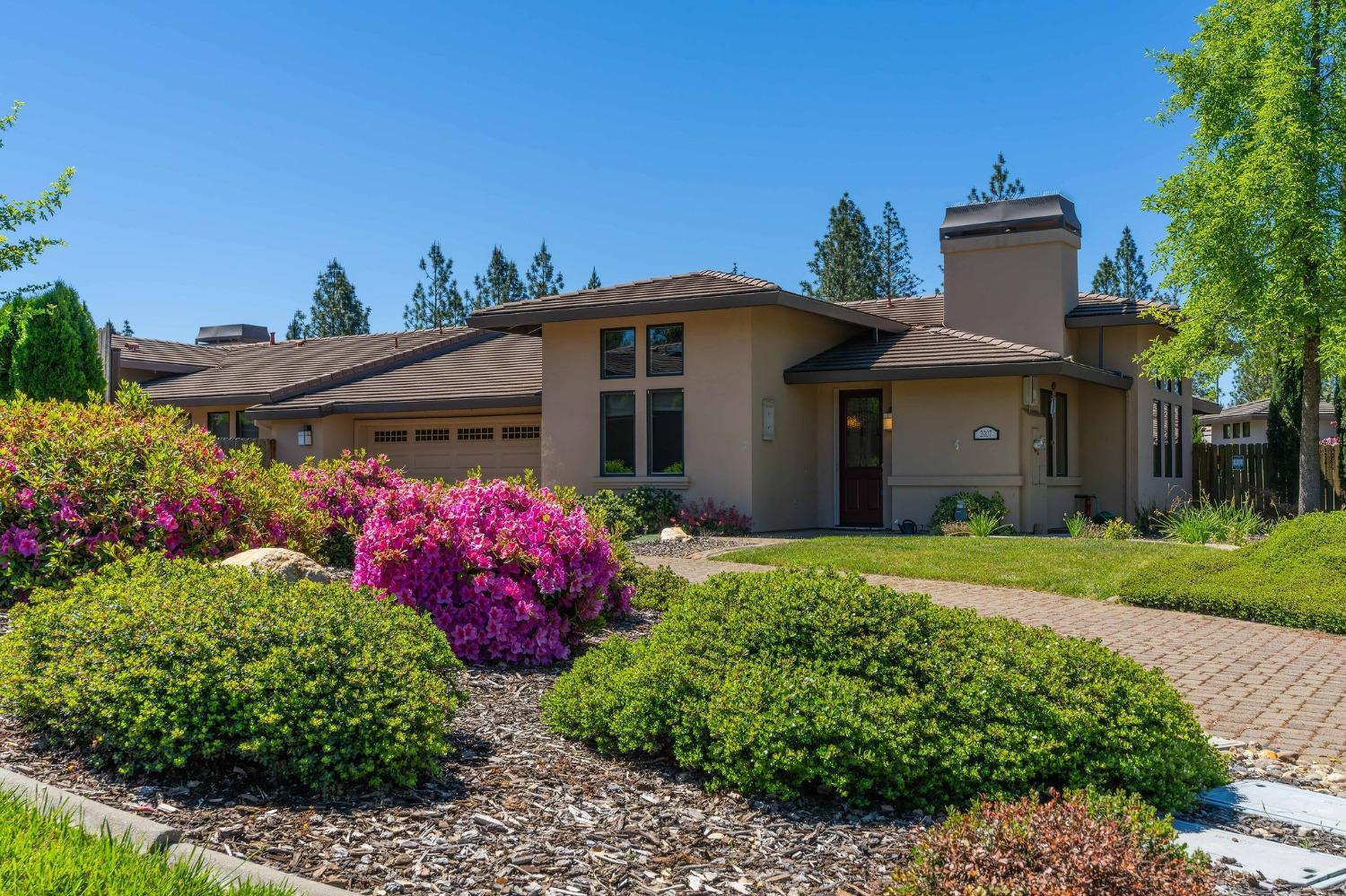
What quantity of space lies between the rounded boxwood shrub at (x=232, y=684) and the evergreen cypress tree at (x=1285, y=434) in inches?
853

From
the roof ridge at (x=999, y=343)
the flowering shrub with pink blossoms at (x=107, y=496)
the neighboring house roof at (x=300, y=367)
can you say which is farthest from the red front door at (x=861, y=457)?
the flowering shrub with pink blossoms at (x=107, y=496)

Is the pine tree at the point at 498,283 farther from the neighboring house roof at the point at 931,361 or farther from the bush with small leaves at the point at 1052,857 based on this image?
the bush with small leaves at the point at 1052,857

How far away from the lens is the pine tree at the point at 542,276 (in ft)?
170

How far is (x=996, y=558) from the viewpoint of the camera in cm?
1302

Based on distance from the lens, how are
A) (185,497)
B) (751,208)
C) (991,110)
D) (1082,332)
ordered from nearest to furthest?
(185,497)
(1082,332)
(991,110)
(751,208)

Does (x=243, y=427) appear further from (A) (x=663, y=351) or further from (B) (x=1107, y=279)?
(B) (x=1107, y=279)

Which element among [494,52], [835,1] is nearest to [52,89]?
[494,52]

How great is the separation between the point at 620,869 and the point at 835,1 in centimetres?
1566

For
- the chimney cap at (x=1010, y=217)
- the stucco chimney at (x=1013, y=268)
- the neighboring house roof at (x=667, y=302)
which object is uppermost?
the chimney cap at (x=1010, y=217)

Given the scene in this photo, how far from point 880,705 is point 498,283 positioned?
165ft

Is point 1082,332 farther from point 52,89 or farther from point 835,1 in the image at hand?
point 52,89

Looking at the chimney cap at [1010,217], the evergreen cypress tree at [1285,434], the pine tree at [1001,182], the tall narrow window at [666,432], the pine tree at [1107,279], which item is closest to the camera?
the tall narrow window at [666,432]

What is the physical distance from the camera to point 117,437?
7.60m

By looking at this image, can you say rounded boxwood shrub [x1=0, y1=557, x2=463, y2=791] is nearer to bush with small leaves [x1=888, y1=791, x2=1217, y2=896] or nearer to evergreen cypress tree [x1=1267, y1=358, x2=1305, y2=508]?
bush with small leaves [x1=888, y1=791, x2=1217, y2=896]
